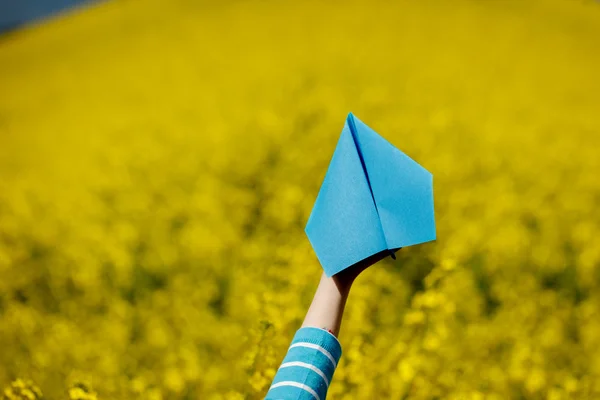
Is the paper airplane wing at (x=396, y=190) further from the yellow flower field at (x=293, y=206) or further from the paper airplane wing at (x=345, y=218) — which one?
the yellow flower field at (x=293, y=206)

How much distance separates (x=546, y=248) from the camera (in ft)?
10.4

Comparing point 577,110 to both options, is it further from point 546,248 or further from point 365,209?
point 365,209

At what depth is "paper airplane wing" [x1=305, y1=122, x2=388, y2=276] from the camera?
112 centimetres

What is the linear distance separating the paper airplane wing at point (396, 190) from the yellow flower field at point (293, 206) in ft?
4.08

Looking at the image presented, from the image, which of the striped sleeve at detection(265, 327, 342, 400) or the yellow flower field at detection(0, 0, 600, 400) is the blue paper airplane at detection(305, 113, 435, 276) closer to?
the striped sleeve at detection(265, 327, 342, 400)

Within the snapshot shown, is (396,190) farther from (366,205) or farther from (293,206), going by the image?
(293,206)

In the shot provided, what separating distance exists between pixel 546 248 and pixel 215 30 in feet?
15.9

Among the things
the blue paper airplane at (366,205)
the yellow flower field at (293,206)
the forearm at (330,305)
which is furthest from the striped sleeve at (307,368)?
the yellow flower field at (293,206)

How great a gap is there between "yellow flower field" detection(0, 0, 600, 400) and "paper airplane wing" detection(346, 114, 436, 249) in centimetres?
124

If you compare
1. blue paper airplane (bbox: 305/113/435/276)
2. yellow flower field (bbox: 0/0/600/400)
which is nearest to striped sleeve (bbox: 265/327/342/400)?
blue paper airplane (bbox: 305/113/435/276)

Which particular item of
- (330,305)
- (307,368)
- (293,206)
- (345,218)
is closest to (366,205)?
(345,218)

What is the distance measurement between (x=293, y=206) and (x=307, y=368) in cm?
236

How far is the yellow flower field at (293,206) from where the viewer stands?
8.43 ft

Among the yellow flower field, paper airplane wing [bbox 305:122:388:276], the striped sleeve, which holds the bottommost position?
the striped sleeve
